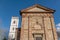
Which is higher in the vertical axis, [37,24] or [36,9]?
[36,9]

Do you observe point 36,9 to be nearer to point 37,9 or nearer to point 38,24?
point 37,9

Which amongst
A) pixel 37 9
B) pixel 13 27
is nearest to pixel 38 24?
pixel 37 9

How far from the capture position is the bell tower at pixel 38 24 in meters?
20.8

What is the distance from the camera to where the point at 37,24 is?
21.8 meters

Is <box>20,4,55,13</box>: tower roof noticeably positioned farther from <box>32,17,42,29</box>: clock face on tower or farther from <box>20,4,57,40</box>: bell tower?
<box>32,17,42,29</box>: clock face on tower

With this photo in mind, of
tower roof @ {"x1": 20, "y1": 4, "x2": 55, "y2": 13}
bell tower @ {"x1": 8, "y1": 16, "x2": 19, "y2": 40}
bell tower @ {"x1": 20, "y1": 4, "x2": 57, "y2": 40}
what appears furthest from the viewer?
bell tower @ {"x1": 8, "y1": 16, "x2": 19, "y2": 40}

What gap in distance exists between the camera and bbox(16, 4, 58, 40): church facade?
20.8 m

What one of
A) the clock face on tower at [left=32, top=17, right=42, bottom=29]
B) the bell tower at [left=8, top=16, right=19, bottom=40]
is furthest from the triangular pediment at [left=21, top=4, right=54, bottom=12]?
the bell tower at [left=8, top=16, right=19, bottom=40]

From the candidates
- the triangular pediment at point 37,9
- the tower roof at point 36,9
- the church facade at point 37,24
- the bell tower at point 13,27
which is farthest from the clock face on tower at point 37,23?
the bell tower at point 13,27

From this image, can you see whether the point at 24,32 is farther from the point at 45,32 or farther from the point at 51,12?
the point at 51,12

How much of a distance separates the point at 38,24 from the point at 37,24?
19 centimetres

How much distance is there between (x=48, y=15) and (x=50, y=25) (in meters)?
2.14

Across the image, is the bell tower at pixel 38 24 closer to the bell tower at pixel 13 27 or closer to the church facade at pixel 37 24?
the church facade at pixel 37 24

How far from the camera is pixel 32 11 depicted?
2309 centimetres
